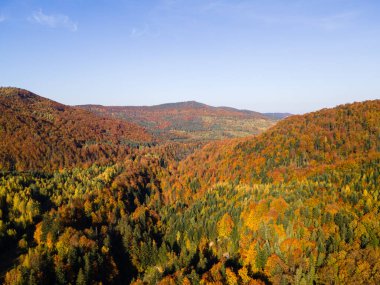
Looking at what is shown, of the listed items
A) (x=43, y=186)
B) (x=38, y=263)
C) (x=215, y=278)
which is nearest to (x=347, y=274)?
(x=215, y=278)

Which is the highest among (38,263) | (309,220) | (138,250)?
(309,220)

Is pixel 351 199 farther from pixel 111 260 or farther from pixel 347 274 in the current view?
pixel 111 260

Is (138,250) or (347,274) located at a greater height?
(347,274)

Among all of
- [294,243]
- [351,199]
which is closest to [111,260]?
[294,243]

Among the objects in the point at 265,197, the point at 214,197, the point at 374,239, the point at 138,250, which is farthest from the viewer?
the point at 214,197

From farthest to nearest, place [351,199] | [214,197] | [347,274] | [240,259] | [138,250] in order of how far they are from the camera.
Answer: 1. [214,197]
2. [351,199]
3. [138,250]
4. [240,259]
5. [347,274]

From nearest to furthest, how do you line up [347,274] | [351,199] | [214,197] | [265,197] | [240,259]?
1. [347,274]
2. [240,259]
3. [351,199]
4. [265,197]
5. [214,197]

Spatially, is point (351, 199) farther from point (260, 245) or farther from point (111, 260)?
point (111, 260)

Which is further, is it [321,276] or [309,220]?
[309,220]

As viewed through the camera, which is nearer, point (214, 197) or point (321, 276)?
point (321, 276)

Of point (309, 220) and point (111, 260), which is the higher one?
point (309, 220)
